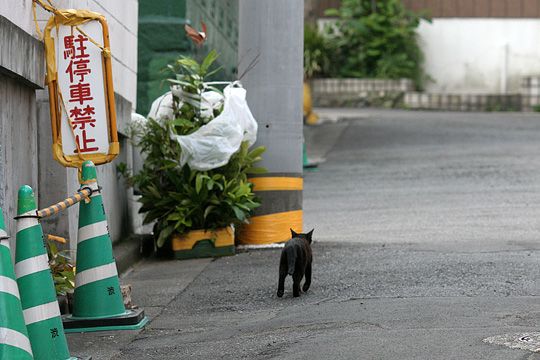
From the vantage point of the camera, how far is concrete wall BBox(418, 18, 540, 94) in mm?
26781

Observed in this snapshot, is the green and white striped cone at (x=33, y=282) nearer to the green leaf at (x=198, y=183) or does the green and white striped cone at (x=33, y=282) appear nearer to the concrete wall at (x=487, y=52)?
the green leaf at (x=198, y=183)

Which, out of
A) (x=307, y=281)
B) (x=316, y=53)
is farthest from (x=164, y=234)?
(x=316, y=53)

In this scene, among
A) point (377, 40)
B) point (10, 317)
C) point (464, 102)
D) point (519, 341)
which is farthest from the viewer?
point (377, 40)

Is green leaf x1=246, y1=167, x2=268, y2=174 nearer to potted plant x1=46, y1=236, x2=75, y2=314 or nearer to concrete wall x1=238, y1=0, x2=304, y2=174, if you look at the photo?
concrete wall x1=238, y1=0, x2=304, y2=174

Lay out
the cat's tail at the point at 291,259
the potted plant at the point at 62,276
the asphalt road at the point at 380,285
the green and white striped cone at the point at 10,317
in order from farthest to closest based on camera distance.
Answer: the cat's tail at the point at 291,259, the potted plant at the point at 62,276, the asphalt road at the point at 380,285, the green and white striped cone at the point at 10,317

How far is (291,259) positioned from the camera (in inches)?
286

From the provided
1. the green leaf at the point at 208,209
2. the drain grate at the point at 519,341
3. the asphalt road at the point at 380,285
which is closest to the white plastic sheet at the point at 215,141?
the green leaf at the point at 208,209

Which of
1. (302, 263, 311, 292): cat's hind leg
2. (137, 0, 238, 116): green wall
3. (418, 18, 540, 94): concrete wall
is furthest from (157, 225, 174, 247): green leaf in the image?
(418, 18, 540, 94): concrete wall

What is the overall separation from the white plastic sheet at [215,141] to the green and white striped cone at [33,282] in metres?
4.12

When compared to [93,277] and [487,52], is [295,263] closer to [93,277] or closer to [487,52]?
[93,277]

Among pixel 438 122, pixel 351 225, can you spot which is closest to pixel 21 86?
pixel 351 225

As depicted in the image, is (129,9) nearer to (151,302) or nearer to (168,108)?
(168,108)

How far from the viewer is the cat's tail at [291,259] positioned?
724cm

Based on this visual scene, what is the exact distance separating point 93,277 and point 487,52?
21.6 m
